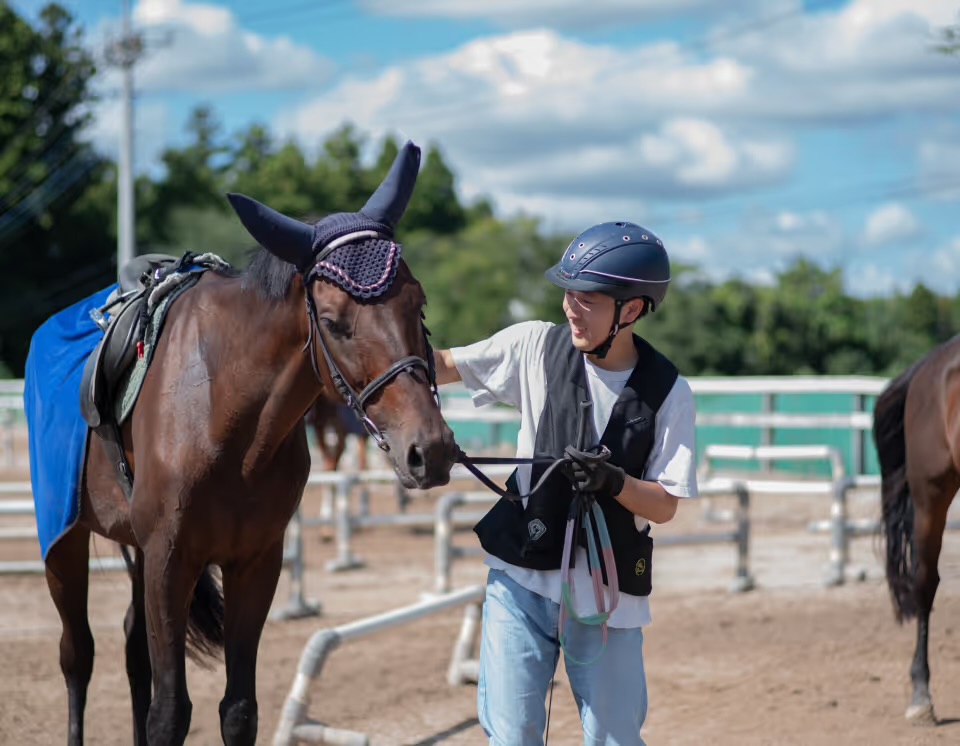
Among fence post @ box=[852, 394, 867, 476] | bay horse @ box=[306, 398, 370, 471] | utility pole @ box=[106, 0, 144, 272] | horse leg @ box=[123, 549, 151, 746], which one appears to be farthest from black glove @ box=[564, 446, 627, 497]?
utility pole @ box=[106, 0, 144, 272]

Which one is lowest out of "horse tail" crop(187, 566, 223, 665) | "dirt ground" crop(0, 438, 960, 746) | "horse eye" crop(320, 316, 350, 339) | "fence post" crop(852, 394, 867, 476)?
"dirt ground" crop(0, 438, 960, 746)

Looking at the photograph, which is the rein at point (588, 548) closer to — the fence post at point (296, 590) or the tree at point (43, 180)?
the fence post at point (296, 590)

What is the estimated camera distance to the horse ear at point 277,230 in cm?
312

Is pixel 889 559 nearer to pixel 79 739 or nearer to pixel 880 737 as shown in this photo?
pixel 880 737

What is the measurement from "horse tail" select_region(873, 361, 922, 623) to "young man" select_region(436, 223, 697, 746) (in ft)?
11.8

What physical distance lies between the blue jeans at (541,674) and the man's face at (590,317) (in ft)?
2.32

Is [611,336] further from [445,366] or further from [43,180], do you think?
[43,180]

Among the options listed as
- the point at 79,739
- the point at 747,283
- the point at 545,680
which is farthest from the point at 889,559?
the point at 747,283

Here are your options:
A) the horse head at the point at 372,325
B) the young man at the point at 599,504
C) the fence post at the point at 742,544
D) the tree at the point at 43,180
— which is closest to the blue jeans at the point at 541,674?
the young man at the point at 599,504

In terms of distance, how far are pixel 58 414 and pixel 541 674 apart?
2252 millimetres

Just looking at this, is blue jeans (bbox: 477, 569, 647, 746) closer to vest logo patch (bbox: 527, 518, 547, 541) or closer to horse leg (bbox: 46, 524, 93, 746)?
vest logo patch (bbox: 527, 518, 547, 541)

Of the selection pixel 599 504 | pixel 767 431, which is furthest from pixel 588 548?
pixel 767 431

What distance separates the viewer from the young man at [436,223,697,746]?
3098 millimetres

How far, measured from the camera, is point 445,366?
3.33 meters
